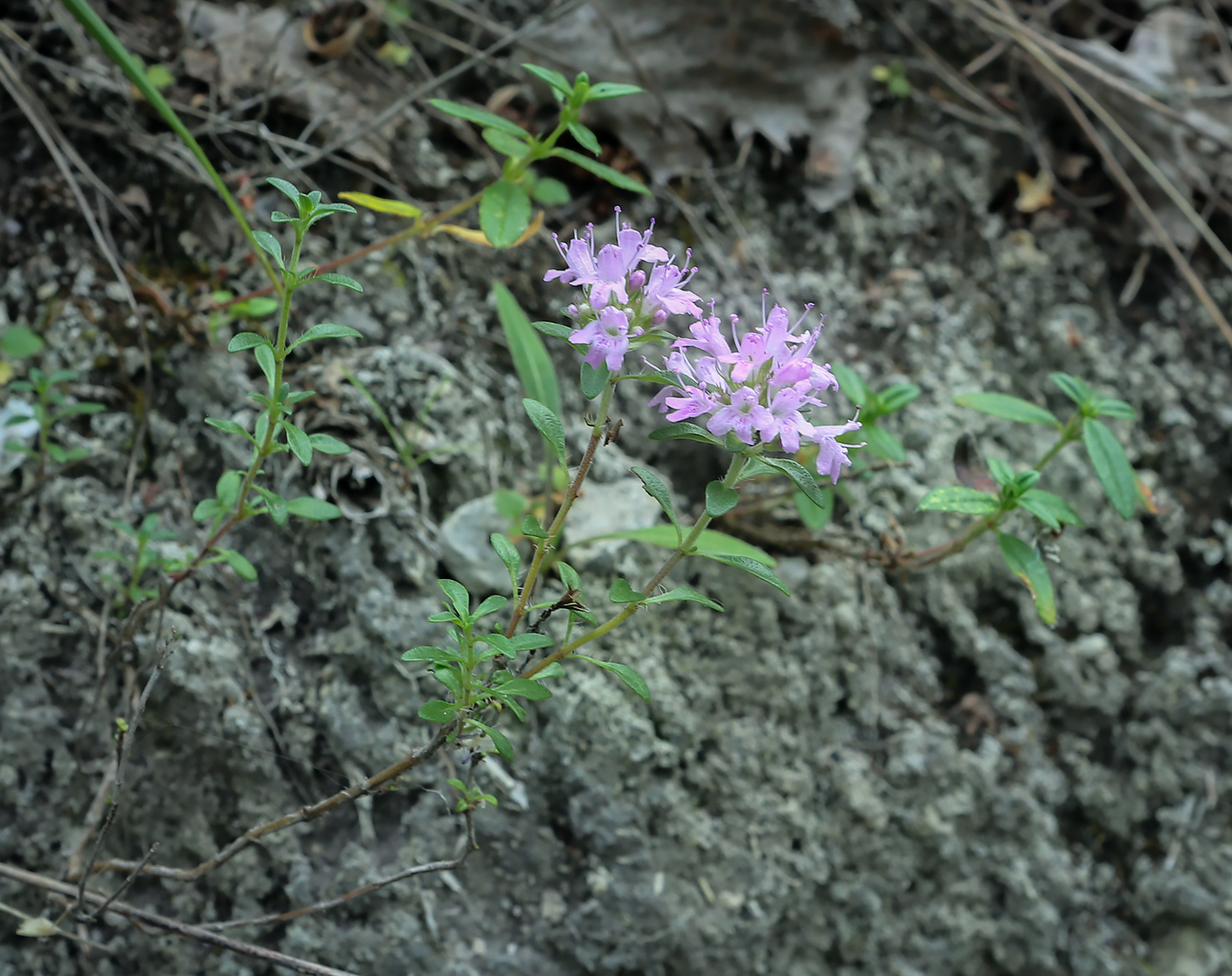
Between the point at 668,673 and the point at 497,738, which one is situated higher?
the point at 497,738

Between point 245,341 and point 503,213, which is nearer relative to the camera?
point 245,341

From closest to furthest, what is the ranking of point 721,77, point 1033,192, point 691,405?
point 691,405, point 721,77, point 1033,192

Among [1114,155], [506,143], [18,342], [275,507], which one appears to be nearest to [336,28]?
[506,143]

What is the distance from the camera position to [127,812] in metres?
1.60

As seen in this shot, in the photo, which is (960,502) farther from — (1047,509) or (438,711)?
(438,711)

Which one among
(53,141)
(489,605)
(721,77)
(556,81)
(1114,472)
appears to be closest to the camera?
(489,605)

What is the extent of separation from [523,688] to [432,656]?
0.12 metres

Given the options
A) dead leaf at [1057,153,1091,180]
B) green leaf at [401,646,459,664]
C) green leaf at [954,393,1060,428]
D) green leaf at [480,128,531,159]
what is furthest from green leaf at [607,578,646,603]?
dead leaf at [1057,153,1091,180]

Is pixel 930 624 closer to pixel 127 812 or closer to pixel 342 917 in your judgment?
pixel 342 917

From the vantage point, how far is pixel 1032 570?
1685 mm

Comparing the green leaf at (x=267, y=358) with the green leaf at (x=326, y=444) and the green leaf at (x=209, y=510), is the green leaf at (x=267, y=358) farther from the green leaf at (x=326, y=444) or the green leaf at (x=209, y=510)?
the green leaf at (x=209, y=510)

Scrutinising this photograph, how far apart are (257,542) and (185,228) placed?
0.75 metres

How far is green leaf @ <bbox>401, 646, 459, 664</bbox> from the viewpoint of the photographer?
1.17 m

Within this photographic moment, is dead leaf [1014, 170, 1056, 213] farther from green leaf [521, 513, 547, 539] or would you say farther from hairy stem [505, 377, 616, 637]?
green leaf [521, 513, 547, 539]
